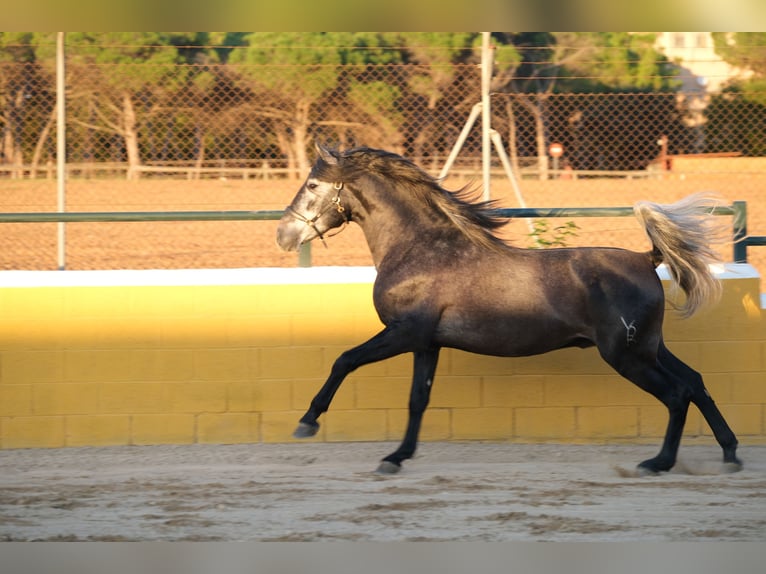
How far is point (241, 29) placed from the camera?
3.44 meters

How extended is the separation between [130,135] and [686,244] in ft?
17.3

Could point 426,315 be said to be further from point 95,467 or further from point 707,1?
point 707,1

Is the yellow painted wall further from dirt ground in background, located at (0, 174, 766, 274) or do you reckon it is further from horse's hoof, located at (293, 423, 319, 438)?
dirt ground in background, located at (0, 174, 766, 274)

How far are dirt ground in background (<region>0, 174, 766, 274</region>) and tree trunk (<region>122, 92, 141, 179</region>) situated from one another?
0.84 feet

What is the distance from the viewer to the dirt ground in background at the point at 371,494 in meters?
4.71

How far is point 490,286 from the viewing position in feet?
19.4

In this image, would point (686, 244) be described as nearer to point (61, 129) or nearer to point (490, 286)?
point (490, 286)

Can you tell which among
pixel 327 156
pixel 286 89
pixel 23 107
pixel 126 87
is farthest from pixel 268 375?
pixel 23 107

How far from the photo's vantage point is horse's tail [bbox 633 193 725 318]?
19.2 feet

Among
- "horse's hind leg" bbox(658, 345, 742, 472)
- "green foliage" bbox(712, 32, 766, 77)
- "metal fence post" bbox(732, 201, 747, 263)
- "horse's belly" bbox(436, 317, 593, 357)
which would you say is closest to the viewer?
"horse's belly" bbox(436, 317, 593, 357)

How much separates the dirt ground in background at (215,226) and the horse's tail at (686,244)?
207 cm

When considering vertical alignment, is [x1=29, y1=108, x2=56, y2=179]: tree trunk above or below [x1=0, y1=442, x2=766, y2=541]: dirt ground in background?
above

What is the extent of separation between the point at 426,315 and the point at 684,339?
5.92 feet

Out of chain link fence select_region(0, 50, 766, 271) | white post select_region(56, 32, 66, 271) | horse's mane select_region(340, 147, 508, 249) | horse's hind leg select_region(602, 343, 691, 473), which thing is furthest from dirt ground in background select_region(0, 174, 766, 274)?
horse's hind leg select_region(602, 343, 691, 473)
